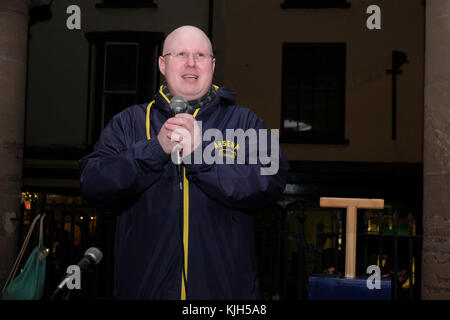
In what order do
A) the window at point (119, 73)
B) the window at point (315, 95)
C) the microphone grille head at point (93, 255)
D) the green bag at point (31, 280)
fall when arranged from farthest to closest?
the window at point (119, 73), the window at point (315, 95), the green bag at point (31, 280), the microphone grille head at point (93, 255)

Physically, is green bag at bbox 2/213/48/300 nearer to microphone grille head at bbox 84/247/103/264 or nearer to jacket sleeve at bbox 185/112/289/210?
microphone grille head at bbox 84/247/103/264

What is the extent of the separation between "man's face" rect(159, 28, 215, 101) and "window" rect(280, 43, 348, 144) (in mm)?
→ 11465

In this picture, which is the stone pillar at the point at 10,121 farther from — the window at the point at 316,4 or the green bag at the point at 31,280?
the window at the point at 316,4

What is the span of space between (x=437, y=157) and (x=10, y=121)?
5.51 m

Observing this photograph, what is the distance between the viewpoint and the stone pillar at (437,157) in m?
5.72

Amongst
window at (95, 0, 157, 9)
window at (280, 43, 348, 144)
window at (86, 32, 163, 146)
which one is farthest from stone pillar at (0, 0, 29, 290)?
window at (280, 43, 348, 144)

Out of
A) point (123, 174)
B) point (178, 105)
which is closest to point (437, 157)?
point (178, 105)

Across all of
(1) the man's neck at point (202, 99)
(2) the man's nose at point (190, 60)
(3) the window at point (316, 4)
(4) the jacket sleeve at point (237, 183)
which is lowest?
(4) the jacket sleeve at point (237, 183)

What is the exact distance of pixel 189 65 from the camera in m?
2.76

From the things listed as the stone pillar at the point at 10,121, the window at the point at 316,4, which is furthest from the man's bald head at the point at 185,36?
the window at the point at 316,4

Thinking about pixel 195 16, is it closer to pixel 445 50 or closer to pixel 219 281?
pixel 445 50

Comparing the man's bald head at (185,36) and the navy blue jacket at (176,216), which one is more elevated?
the man's bald head at (185,36)

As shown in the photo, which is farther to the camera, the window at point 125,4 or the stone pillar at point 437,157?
the window at point 125,4

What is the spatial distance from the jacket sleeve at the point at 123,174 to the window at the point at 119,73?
12318 millimetres
